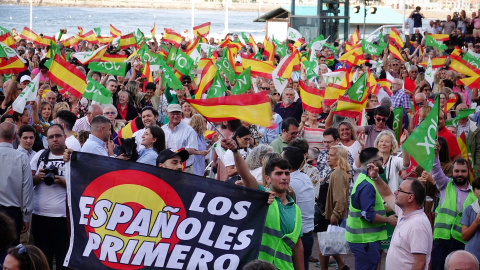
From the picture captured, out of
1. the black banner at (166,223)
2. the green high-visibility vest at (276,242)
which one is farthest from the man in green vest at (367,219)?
the black banner at (166,223)

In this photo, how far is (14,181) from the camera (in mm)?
7203

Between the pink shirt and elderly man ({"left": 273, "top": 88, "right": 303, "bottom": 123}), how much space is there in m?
6.80

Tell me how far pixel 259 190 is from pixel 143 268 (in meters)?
1.01

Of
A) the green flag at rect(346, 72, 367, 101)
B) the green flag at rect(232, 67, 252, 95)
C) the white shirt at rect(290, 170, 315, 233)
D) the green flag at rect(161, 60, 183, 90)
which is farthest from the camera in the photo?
the green flag at rect(161, 60, 183, 90)

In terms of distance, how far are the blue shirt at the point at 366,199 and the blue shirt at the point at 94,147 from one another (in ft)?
8.09

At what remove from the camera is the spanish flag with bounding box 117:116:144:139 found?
10547 mm

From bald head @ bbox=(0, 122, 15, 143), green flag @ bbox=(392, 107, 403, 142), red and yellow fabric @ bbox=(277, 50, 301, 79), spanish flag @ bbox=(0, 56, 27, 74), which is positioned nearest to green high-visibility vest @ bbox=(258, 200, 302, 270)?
bald head @ bbox=(0, 122, 15, 143)

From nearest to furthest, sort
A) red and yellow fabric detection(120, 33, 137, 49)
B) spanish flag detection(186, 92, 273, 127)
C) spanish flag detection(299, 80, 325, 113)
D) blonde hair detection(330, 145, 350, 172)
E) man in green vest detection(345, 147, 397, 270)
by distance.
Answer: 1. spanish flag detection(186, 92, 273, 127)
2. man in green vest detection(345, 147, 397, 270)
3. blonde hair detection(330, 145, 350, 172)
4. spanish flag detection(299, 80, 325, 113)
5. red and yellow fabric detection(120, 33, 137, 49)

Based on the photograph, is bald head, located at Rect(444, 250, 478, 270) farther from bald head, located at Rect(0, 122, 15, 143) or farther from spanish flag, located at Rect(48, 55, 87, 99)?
spanish flag, located at Rect(48, 55, 87, 99)

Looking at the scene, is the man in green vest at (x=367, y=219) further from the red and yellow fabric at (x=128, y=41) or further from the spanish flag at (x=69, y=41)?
the spanish flag at (x=69, y=41)

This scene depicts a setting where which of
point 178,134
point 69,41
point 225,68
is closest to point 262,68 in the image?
point 225,68

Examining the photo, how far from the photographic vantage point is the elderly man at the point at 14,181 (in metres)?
7.20

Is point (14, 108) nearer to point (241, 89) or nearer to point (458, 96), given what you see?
point (241, 89)

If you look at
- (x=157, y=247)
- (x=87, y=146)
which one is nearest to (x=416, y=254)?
(x=157, y=247)
